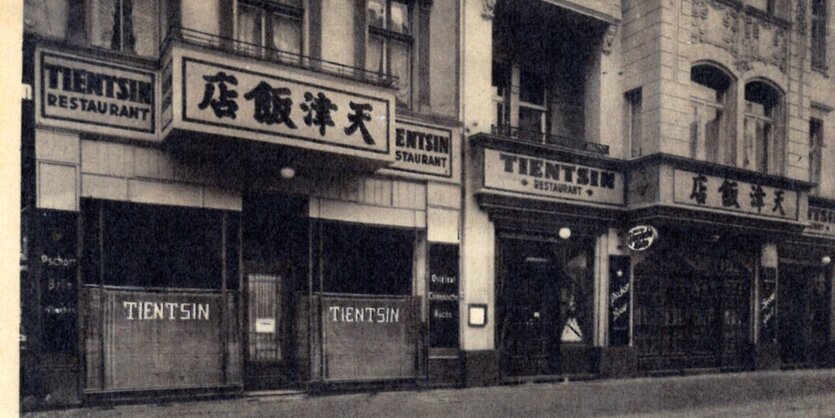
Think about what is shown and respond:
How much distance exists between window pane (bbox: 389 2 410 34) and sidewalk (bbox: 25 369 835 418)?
6286 mm

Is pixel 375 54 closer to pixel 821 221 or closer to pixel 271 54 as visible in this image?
pixel 271 54

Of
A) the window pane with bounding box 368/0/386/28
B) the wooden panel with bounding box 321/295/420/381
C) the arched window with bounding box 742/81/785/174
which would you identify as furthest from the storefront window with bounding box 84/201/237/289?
the arched window with bounding box 742/81/785/174

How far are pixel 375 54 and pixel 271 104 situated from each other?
119 inches

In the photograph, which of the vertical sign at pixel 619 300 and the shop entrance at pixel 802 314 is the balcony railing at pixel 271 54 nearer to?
the vertical sign at pixel 619 300

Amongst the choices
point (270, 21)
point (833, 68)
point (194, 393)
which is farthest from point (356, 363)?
point (833, 68)

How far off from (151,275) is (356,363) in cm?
343

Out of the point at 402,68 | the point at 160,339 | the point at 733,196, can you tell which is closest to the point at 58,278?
the point at 160,339

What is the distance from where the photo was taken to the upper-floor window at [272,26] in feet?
33.5

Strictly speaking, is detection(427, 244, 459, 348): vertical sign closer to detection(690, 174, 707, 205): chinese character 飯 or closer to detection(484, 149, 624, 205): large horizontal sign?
detection(484, 149, 624, 205): large horizontal sign

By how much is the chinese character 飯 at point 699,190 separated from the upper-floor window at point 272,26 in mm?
8531

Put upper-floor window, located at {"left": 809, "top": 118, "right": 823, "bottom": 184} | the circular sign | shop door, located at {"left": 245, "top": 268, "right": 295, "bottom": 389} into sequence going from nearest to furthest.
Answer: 1. shop door, located at {"left": 245, "top": 268, "right": 295, "bottom": 389}
2. the circular sign
3. upper-floor window, located at {"left": 809, "top": 118, "right": 823, "bottom": 184}

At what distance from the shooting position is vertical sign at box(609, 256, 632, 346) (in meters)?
13.7

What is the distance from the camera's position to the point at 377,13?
11.5 m

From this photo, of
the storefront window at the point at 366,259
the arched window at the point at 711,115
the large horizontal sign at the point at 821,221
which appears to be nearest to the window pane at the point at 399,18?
the storefront window at the point at 366,259
